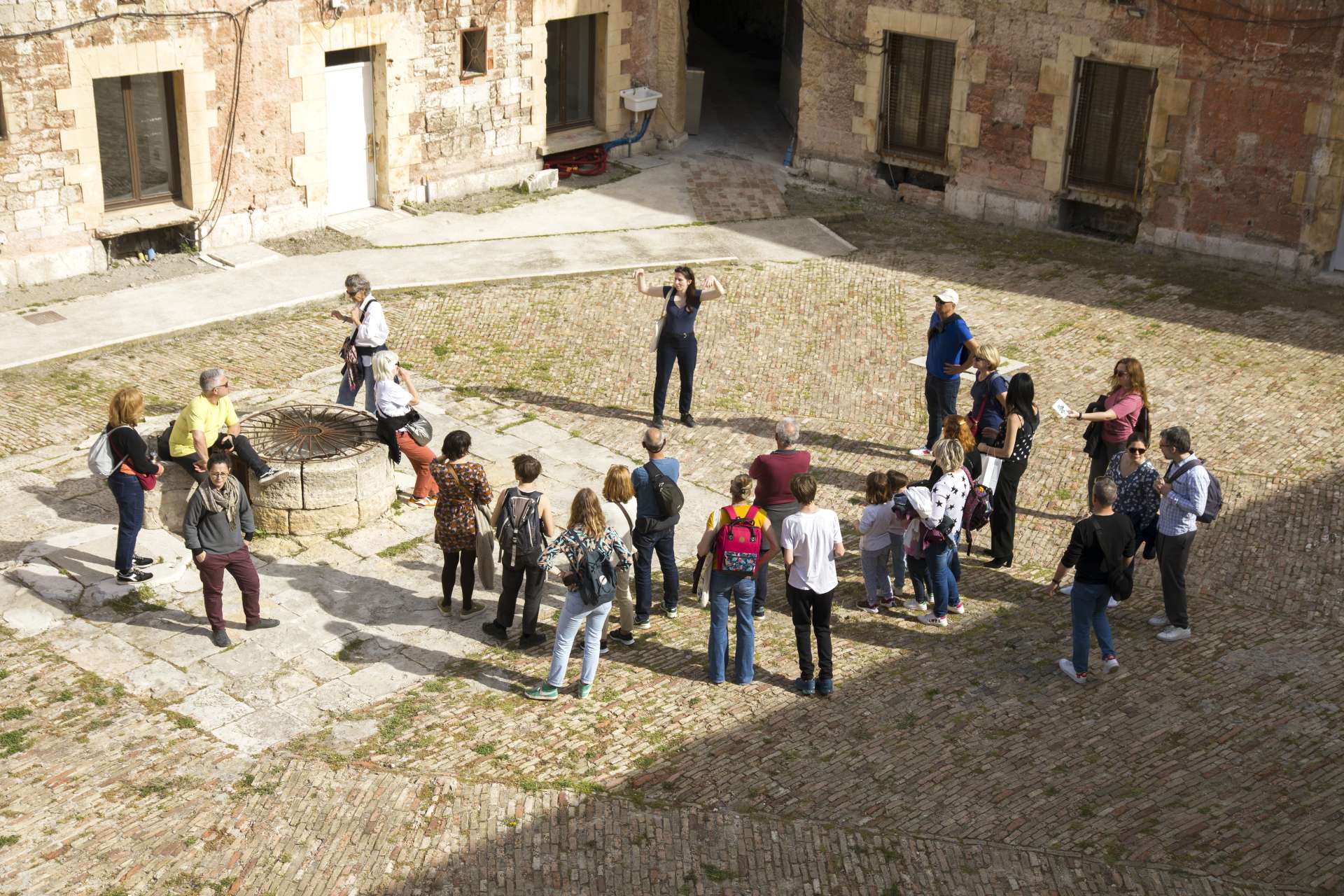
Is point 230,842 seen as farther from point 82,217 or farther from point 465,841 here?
point 82,217

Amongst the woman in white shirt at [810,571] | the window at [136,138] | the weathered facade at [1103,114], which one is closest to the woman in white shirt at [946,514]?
the woman in white shirt at [810,571]

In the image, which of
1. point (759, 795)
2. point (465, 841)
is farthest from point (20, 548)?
point (759, 795)

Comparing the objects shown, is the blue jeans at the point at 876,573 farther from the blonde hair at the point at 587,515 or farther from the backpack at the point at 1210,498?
the blonde hair at the point at 587,515

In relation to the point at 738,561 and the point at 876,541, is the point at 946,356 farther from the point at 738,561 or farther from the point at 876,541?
the point at 738,561

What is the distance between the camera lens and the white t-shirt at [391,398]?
11.9 meters

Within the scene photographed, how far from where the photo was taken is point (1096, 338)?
16.2 metres

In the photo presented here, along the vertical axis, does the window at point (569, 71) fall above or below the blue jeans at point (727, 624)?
above

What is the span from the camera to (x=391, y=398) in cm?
1195

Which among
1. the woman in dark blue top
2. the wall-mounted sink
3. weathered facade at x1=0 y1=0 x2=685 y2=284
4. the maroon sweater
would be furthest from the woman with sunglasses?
the wall-mounted sink

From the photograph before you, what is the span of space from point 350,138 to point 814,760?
40.9ft

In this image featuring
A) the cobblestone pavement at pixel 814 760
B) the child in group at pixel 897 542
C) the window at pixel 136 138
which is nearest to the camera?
the cobblestone pavement at pixel 814 760

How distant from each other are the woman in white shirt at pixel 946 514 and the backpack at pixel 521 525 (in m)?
2.62

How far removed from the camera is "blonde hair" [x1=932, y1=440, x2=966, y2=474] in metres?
10.3

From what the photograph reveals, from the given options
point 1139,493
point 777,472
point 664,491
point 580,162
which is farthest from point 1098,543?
point 580,162
